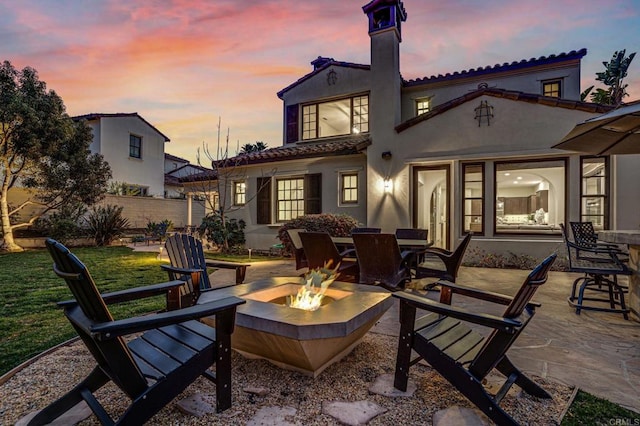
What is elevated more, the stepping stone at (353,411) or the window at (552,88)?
the window at (552,88)

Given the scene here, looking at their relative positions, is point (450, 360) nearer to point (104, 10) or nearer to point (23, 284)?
point (23, 284)

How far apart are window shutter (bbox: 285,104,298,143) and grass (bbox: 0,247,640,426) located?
6501 mm

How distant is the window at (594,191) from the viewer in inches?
282

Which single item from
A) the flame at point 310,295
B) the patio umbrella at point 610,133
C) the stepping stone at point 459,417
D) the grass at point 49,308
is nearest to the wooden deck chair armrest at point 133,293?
the flame at point 310,295

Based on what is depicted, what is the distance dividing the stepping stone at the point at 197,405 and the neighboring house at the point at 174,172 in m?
20.3

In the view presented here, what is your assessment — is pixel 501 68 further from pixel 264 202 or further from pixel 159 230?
pixel 159 230

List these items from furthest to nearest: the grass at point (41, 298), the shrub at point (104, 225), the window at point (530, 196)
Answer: the shrub at point (104, 225), the window at point (530, 196), the grass at point (41, 298)

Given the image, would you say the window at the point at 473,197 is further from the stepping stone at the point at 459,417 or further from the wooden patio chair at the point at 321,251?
the stepping stone at the point at 459,417

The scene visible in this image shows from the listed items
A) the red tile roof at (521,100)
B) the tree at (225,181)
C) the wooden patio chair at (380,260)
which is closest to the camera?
the wooden patio chair at (380,260)

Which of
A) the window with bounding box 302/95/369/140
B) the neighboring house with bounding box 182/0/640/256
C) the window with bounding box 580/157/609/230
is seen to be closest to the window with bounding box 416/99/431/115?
the neighboring house with bounding box 182/0/640/256

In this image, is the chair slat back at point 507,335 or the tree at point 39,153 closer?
the chair slat back at point 507,335

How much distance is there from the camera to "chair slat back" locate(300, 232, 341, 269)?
459cm

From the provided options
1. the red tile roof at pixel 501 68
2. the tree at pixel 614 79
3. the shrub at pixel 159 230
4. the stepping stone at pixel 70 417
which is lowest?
the stepping stone at pixel 70 417

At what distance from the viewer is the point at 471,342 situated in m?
2.25
